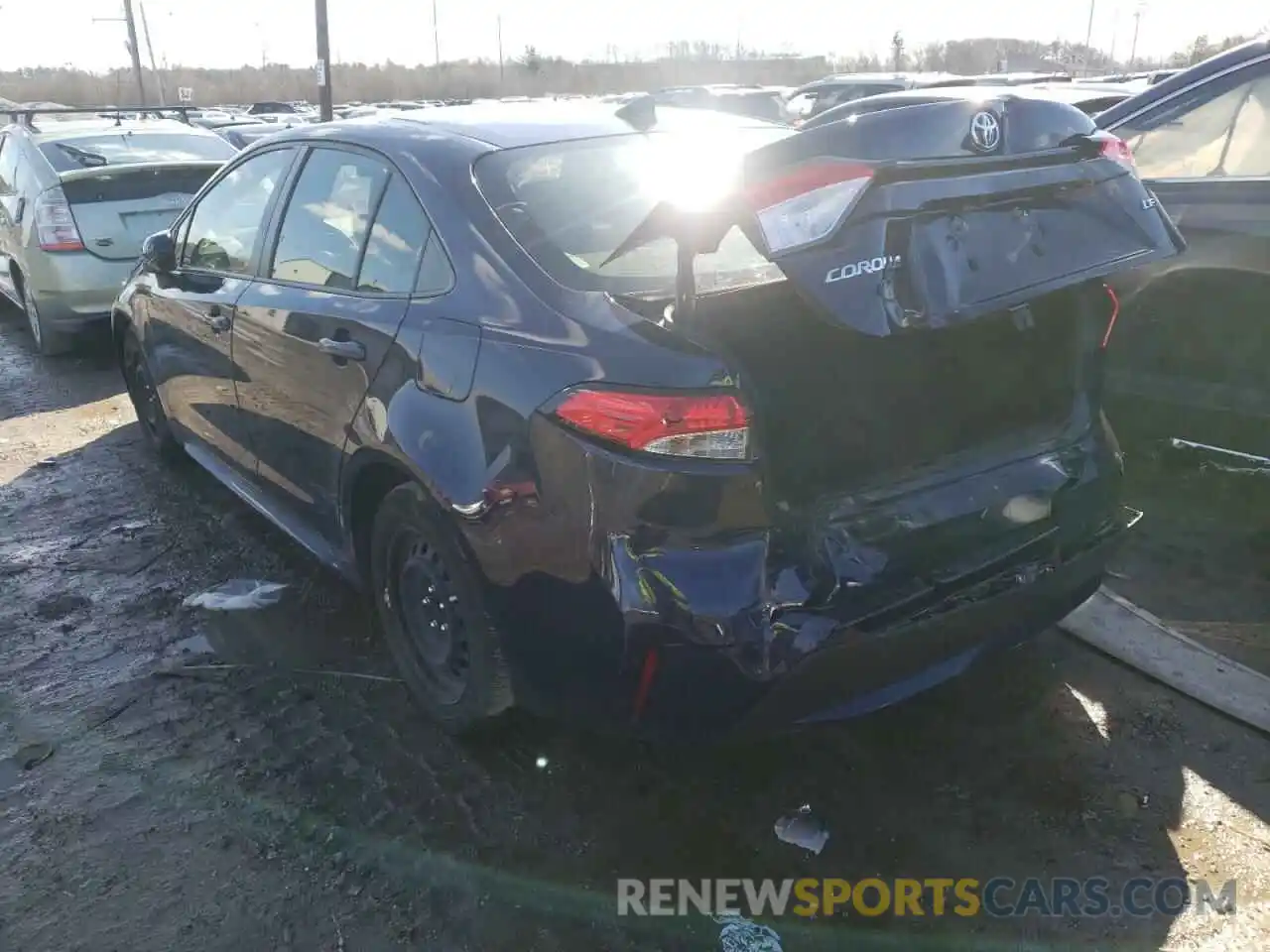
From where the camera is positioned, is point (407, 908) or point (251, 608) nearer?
point (407, 908)

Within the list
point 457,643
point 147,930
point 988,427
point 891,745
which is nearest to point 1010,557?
point 988,427

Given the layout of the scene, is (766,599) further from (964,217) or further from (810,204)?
(964,217)

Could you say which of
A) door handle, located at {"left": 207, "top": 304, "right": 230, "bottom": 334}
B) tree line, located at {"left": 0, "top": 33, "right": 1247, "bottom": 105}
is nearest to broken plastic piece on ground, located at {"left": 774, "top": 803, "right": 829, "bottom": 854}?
door handle, located at {"left": 207, "top": 304, "right": 230, "bottom": 334}

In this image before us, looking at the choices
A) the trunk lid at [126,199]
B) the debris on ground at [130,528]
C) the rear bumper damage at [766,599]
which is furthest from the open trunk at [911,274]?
the trunk lid at [126,199]

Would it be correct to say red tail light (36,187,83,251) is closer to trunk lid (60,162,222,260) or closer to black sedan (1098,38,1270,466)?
trunk lid (60,162,222,260)

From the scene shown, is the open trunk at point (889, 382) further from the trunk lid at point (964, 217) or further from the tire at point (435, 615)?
the tire at point (435, 615)

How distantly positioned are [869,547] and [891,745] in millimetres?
905

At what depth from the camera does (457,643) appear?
298 centimetres

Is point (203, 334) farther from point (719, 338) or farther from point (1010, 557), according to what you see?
point (1010, 557)

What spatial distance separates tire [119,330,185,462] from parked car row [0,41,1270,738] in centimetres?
204

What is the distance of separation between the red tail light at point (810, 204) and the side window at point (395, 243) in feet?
3.68

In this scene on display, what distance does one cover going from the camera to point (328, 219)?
342 cm

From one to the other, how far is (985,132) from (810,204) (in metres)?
0.64

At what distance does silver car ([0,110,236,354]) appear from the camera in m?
7.43
